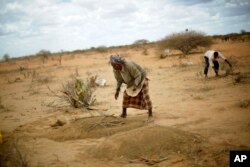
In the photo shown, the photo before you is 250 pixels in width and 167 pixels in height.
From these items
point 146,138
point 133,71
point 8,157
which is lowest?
point 8,157

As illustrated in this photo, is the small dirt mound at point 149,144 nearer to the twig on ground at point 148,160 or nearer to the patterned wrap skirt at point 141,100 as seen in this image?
the twig on ground at point 148,160

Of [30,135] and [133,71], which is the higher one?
[133,71]

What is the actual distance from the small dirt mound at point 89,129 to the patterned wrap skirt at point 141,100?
12.2 inches

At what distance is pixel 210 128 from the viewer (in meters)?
5.68

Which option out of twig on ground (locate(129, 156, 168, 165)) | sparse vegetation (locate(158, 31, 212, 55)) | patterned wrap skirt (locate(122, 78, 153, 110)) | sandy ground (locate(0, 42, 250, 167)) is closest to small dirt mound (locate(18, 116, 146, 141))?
sandy ground (locate(0, 42, 250, 167))

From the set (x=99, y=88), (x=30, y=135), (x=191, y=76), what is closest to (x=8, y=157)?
(x=30, y=135)

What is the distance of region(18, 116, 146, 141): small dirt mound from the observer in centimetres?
596

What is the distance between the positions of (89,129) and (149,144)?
5.67 ft

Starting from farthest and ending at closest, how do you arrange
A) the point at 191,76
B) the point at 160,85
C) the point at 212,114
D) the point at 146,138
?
the point at 191,76 < the point at 160,85 < the point at 212,114 < the point at 146,138

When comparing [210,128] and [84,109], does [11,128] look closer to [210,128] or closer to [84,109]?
[84,109]

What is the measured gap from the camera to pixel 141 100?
250 inches

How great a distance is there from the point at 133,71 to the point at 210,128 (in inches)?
71.3

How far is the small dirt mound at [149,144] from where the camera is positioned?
4.67 meters

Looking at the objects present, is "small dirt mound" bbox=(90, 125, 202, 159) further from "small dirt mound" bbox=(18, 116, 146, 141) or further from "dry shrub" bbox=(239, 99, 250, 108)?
"dry shrub" bbox=(239, 99, 250, 108)
